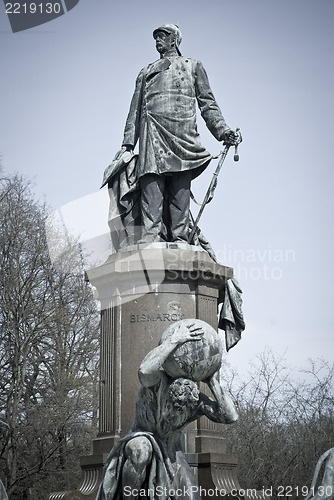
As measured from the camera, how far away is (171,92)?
10.8 meters

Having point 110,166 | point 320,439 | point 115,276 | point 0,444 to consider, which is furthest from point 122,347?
point 320,439

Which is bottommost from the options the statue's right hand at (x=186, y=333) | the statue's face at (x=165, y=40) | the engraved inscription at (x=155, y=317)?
the statue's right hand at (x=186, y=333)

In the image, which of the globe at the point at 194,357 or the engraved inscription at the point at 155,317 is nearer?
the globe at the point at 194,357

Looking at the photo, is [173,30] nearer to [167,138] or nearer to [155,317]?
[167,138]

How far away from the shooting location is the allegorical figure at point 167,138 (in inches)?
413

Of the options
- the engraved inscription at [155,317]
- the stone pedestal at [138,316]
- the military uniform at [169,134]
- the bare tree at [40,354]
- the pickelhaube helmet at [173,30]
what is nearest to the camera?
the stone pedestal at [138,316]

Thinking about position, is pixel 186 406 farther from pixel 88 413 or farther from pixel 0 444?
pixel 88 413

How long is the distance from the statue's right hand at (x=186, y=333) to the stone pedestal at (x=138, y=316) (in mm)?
3439

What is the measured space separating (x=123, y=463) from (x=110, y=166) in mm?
5747

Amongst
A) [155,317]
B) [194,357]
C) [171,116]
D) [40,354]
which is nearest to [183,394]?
[194,357]

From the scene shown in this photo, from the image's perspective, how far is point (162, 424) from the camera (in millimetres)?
5773

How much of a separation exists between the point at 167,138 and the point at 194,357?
5.45m

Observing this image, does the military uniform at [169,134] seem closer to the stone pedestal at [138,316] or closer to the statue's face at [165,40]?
the statue's face at [165,40]

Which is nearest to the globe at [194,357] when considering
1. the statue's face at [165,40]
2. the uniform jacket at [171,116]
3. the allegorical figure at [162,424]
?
the allegorical figure at [162,424]
